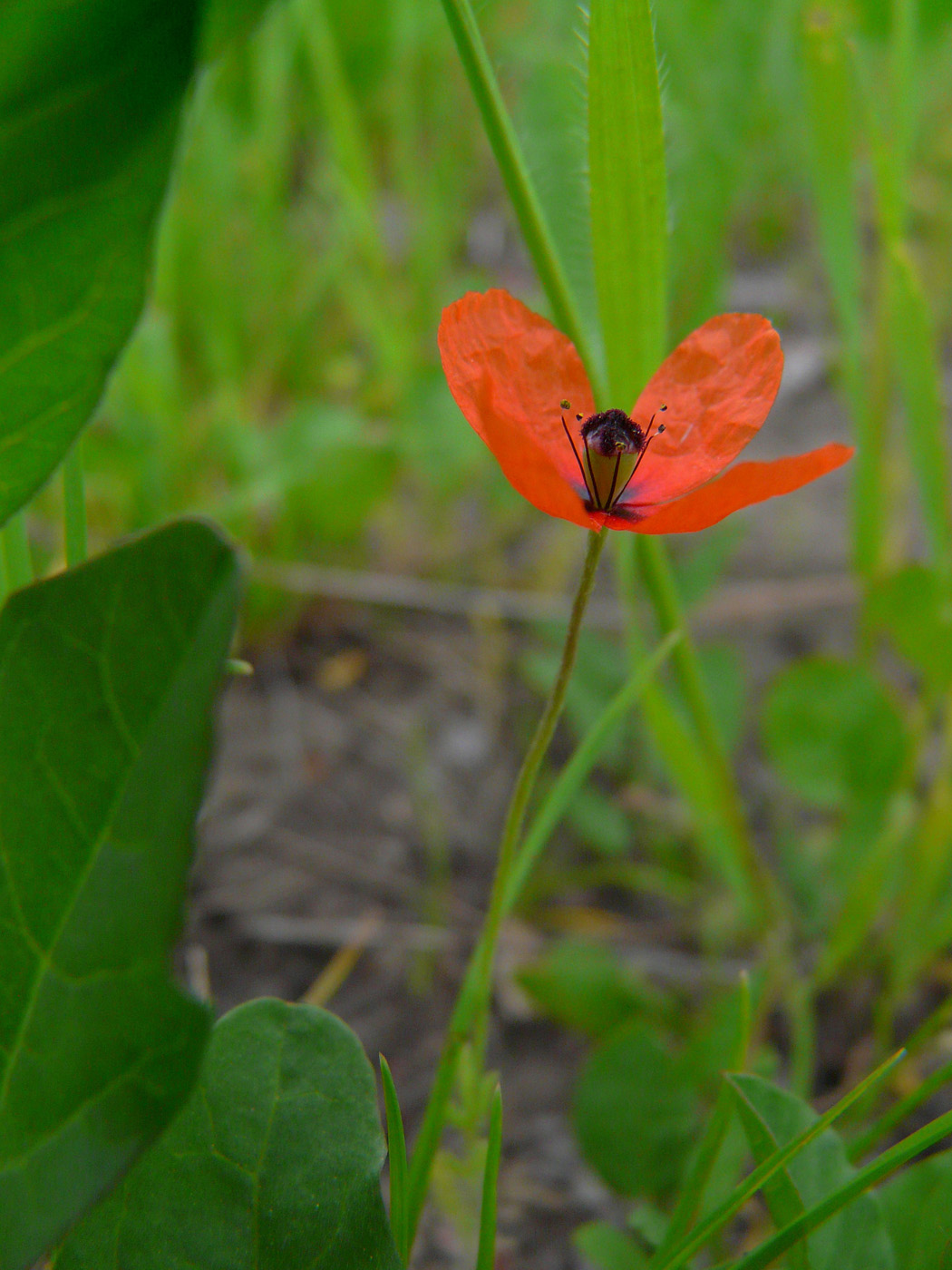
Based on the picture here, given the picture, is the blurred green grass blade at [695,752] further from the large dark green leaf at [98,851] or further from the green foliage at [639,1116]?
the large dark green leaf at [98,851]

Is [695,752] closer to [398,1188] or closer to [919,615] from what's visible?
[919,615]

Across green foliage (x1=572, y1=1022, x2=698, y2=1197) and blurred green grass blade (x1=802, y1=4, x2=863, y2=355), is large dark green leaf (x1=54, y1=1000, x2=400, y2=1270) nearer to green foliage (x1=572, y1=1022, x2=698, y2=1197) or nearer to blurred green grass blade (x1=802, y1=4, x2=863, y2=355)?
green foliage (x1=572, y1=1022, x2=698, y2=1197)

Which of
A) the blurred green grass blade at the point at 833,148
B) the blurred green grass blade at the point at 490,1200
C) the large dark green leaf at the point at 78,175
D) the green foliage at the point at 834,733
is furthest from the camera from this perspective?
the green foliage at the point at 834,733

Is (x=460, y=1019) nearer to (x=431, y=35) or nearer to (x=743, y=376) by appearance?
(x=743, y=376)

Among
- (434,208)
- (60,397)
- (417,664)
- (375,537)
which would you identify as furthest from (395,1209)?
(434,208)

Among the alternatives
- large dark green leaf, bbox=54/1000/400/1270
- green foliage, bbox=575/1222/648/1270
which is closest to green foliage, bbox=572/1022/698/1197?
→ green foliage, bbox=575/1222/648/1270

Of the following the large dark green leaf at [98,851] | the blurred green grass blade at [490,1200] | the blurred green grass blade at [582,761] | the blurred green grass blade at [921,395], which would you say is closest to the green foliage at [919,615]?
the blurred green grass blade at [921,395]

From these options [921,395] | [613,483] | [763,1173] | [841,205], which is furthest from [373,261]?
[763,1173]
